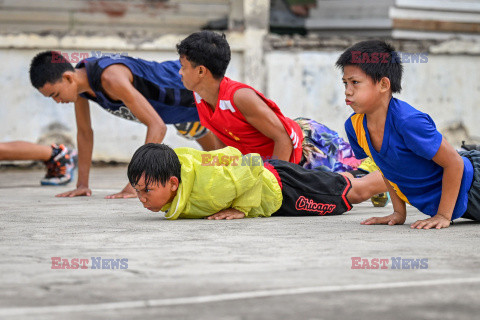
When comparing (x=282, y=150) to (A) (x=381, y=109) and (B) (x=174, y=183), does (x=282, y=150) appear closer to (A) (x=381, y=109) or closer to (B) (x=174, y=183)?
(B) (x=174, y=183)

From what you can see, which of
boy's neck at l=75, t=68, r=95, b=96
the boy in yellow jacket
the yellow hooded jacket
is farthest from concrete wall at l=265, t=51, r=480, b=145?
the yellow hooded jacket

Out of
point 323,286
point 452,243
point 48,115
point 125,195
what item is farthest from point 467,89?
point 323,286

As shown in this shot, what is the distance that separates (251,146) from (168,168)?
4.02 feet

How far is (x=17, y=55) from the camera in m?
8.34

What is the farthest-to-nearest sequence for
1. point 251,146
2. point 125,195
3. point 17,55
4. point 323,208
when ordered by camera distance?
1. point 17,55
2. point 125,195
3. point 251,146
4. point 323,208

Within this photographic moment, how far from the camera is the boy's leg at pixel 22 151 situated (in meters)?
6.84

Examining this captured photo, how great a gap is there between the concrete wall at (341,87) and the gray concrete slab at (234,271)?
497 centimetres

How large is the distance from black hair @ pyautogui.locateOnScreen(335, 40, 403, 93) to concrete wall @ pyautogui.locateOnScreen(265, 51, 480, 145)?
5.21 meters

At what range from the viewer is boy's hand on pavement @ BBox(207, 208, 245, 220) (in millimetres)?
4137

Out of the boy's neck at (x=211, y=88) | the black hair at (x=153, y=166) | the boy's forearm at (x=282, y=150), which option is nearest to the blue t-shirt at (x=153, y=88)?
the boy's neck at (x=211, y=88)

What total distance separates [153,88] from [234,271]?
352 centimetres

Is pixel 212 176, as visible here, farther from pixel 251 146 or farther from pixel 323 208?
pixel 251 146

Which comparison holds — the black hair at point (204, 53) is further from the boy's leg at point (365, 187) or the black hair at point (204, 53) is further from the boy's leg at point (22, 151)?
the boy's leg at point (22, 151)

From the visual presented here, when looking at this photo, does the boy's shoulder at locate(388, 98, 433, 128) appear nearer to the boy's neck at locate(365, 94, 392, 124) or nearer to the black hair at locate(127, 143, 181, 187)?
the boy's neck at locate(365, 94, 392, 124)
